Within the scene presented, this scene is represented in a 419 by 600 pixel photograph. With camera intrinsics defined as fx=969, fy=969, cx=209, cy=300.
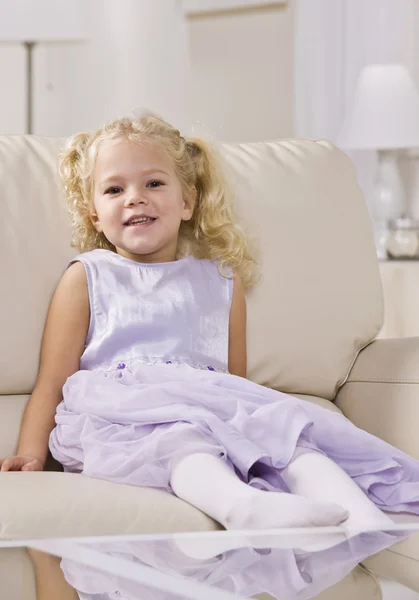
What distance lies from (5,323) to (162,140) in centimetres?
42

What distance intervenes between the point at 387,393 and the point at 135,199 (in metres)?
0.50

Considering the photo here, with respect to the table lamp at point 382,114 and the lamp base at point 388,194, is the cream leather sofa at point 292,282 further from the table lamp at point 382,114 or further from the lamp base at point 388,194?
the lamp base at point 388,194

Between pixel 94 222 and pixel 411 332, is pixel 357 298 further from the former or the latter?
pixel 411 332

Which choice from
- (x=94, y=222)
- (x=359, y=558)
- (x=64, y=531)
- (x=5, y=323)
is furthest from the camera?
(x=94, y=222)

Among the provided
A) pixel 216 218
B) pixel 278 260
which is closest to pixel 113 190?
pixel 216 218

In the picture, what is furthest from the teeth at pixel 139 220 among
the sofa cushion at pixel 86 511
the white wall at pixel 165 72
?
the white wall at pixel 165 72

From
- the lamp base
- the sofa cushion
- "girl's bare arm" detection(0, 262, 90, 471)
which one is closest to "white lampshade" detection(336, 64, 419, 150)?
the lamp base

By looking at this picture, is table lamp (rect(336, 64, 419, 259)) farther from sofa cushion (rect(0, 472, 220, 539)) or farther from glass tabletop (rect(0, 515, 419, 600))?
glass tabletop (rect(0, 515, 419, 600))

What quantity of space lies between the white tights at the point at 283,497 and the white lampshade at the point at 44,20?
2.10 m

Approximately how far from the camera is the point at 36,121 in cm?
347

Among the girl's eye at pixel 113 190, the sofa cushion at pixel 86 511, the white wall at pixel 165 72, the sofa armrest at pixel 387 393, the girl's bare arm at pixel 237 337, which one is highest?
the white wall at pixel 165 72

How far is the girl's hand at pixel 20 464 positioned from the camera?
4.38 ft

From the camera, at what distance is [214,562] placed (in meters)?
0.68

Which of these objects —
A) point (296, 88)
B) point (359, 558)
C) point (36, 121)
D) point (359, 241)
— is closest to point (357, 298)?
point (359, 241)
